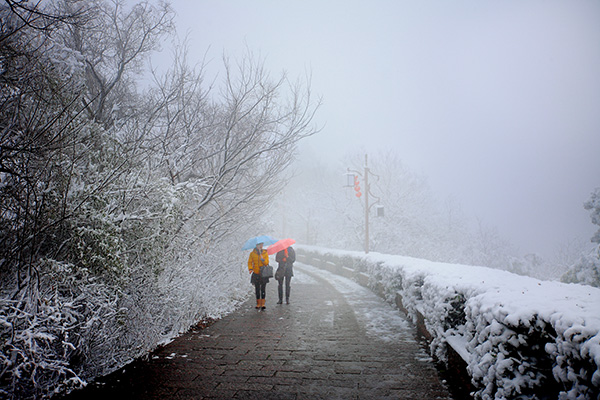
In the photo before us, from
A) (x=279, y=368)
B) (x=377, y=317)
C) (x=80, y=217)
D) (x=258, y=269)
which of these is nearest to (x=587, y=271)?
(x=377, y=317)

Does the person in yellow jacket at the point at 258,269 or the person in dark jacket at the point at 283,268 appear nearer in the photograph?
the person in yellow jacket at the point at 258,269

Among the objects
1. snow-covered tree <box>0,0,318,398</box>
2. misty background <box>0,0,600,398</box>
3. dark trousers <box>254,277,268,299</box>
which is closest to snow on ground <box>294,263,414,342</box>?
dark trousers <box>254,277,268,299</box>

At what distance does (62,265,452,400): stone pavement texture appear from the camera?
4.14 meters

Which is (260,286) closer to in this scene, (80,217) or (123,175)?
(123,175)

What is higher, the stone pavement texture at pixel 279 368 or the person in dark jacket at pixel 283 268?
the person in dark jacket at pixel 283 268

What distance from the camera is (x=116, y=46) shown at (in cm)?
845

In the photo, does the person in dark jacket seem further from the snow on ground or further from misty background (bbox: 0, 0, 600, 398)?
the snow on ground

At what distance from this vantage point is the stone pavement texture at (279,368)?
4.14 meters

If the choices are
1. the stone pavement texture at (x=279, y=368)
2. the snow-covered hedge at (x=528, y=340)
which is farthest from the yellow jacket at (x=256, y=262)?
the snow-covered hedge at (x=528, y=340)

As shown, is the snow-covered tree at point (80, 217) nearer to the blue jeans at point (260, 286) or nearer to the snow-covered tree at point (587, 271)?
the blue jeans at point (260, 286)

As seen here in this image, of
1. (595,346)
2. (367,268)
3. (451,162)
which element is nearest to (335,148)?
(451,162)

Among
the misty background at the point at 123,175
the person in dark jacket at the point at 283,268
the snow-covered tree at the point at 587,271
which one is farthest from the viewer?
the snow-covered tree at the point at 587,271

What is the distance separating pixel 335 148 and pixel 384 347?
84.1 meters

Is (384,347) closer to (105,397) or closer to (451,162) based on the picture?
(105,397)
